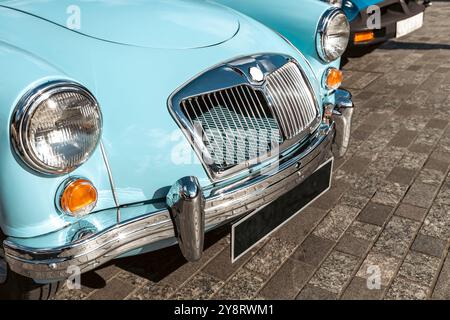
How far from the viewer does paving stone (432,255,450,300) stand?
2.08m

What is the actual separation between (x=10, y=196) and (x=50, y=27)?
82 cm

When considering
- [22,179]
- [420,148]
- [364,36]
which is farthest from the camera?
[364,36]

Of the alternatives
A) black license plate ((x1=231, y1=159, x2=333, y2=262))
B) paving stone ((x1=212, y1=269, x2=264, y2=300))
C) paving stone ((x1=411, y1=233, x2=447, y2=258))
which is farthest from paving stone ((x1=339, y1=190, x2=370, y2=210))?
paving stone ((x1=212, y1=269, x2=264, y2=300))

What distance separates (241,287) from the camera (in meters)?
2.19

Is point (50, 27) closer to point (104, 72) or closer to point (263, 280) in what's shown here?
point (104, 72)

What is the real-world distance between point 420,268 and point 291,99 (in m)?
1.05

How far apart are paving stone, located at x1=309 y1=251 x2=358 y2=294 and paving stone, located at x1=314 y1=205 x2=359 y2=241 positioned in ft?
0.53

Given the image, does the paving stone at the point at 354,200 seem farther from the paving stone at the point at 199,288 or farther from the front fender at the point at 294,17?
the paving stone at the point at 199,288

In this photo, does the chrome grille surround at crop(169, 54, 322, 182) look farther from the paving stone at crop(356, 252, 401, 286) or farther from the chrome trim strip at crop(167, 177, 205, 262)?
the paving stone at crop(356, 252, 401, 286)

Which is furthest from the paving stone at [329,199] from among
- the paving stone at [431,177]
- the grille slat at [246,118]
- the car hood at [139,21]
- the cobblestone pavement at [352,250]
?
the car hood at [139,21]

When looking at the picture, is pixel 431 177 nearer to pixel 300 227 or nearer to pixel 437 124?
pixel 437 124

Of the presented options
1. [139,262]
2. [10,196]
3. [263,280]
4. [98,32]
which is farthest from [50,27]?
[263,280]

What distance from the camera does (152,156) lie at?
174 centimetres

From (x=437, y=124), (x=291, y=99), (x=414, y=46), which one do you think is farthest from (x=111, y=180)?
(x=414, y=46)
